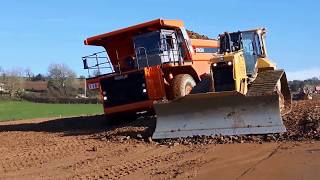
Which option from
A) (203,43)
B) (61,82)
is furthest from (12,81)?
(203,43)

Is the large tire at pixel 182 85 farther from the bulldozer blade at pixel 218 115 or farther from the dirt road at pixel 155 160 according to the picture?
the dirt road at pixel 155 160

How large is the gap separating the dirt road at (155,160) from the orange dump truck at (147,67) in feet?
8.67

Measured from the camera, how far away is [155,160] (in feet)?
32.5

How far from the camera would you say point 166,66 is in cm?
1488

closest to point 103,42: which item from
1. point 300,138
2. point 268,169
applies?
point 300,138

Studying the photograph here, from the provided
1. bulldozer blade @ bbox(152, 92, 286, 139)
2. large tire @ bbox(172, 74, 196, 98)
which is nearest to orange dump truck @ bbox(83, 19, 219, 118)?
large tire @ bbox(172, 74, 196, 98)

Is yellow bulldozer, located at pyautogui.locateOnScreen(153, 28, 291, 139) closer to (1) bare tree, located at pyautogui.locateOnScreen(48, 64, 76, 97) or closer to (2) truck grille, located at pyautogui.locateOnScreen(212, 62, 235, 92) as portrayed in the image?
(2) truck grille, located at pyautogui.locateOnScreen(212, 62, 235, 92)

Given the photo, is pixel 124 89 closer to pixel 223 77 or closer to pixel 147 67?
pixel 147 67

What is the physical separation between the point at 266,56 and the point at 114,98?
4.90 metres

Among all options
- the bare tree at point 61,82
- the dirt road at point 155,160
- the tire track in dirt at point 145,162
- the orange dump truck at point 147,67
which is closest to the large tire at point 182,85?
the orange dump truck at point 147,67

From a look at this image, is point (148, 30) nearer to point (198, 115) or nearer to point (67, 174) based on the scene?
point (198, 115)

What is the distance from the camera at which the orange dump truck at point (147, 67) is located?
14773 millimetres

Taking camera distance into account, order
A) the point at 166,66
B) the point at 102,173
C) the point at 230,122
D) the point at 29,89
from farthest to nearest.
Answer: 1. the point at 29,89
2. the point at 166,66
3. the point at 230,122
4. the point at 102,173

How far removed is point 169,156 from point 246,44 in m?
6.08
